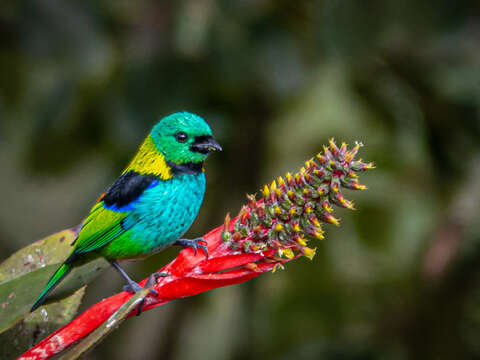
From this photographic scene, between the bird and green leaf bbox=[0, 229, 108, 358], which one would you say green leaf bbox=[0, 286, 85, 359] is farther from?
the bird

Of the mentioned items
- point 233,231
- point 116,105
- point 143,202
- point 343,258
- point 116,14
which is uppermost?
point 116,14

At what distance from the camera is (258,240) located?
3.47 ft

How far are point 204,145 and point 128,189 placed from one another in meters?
0.23

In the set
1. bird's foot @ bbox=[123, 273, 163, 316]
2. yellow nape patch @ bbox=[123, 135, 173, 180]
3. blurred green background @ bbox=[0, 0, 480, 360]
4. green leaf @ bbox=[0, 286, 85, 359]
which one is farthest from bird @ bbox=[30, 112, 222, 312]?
blurred green background @ bbox=[0, 0, 480, 360]

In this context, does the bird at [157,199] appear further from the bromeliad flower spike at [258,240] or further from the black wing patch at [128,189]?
the bromeliad flower spike at [258,240]

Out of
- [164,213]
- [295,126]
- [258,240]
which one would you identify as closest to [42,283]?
[164,213]

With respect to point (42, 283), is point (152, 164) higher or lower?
higher

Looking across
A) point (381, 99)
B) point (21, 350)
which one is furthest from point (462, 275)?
point (21, 350)

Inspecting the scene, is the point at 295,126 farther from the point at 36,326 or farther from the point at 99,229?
the point at 36,326

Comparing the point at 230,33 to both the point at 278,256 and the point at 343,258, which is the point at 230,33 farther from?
the point at 278,256

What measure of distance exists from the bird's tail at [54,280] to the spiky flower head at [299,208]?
0.39 meters

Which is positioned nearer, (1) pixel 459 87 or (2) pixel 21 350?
(2) pixel 21 350

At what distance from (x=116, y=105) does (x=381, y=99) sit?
131 cm

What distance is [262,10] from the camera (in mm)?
2594
